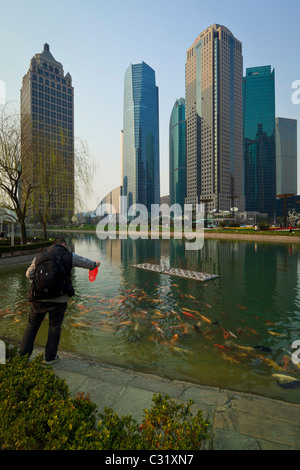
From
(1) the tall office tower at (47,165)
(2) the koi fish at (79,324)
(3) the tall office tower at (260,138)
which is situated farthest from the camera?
(3) the tall office tower at (260,138)

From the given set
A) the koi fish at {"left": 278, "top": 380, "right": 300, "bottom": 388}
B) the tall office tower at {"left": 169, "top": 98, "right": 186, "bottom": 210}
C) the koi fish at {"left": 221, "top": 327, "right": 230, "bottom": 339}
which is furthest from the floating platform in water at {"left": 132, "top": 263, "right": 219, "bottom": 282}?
the tall office tower at {"left": 169, "top": 98, "right": 186, "bottom": 210}

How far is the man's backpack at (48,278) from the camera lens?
3840 mm

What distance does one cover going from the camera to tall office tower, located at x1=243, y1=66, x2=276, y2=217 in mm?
152000

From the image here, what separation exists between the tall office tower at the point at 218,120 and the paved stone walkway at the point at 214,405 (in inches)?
5416

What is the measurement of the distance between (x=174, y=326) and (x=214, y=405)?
12.6ft

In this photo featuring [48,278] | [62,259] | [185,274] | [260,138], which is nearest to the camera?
[48,278]

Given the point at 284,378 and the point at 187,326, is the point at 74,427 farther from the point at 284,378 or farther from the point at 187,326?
the point at 187,326

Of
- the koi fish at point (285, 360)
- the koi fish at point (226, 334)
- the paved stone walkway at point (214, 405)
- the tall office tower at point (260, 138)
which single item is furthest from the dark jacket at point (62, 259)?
the tall office tower at point (260, 138)

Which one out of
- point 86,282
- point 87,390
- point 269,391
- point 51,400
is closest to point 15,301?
point 86,282

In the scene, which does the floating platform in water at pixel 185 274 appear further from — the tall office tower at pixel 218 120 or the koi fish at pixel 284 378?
the tall office tower at pixel 218 120

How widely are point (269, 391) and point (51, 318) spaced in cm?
383

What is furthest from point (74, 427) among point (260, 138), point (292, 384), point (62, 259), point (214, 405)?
point (260, 138)

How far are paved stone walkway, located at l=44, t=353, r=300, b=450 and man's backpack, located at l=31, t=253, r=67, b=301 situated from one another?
1.28 m

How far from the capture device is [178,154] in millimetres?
175875
